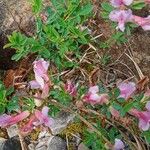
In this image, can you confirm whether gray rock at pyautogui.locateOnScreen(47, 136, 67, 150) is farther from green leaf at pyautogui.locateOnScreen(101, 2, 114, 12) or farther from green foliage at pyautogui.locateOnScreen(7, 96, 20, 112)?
green leaf at pyautogui.locateOnScreen(101, 2, 114, 12)

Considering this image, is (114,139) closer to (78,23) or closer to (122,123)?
(122,123)

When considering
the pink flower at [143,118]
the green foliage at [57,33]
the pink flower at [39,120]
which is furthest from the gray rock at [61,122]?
the pink flower at [143,118]

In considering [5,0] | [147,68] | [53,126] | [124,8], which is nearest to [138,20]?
[124,8]

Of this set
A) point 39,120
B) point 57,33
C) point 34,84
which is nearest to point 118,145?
point 39,120

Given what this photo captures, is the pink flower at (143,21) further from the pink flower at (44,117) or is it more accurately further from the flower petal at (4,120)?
the flower petal at (4,120)

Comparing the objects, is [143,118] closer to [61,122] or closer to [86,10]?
[61,122]

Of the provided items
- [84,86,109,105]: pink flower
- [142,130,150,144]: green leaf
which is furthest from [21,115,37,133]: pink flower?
[142,130,150,144]: green leaf
